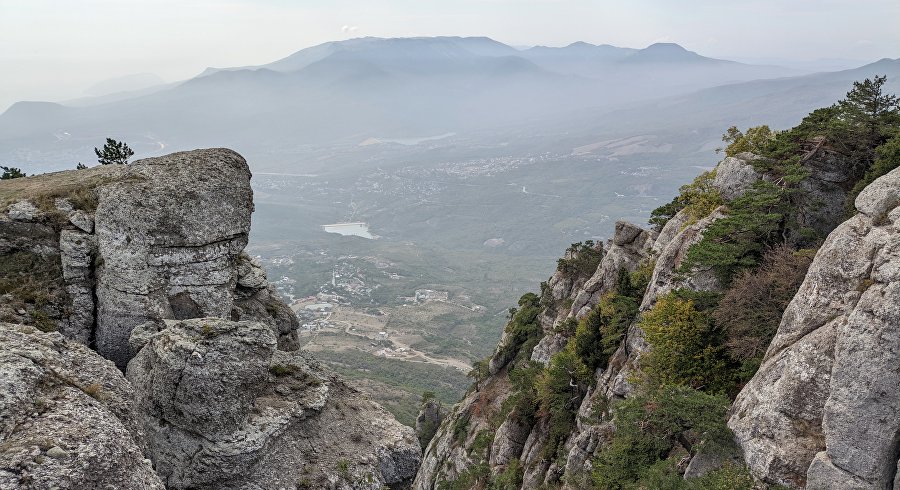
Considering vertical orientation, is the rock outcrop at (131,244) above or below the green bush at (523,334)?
above

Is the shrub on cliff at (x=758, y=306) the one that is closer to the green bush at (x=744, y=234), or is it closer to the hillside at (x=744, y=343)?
the hillside at (x=744, y=343)

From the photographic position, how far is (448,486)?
107 feet

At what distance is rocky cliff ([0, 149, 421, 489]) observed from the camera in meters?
17.3

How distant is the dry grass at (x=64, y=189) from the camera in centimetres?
2273

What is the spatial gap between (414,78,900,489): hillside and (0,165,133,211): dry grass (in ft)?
79.5

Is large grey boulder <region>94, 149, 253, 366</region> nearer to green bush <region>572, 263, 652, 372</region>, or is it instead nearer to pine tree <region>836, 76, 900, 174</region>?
green bush <region>572, 263, 652, 372</region>

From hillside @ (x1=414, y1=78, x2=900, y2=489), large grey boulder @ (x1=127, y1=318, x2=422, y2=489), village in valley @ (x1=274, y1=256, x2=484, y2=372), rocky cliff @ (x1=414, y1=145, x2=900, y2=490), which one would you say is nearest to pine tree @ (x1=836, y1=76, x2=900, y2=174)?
hillside @ (x1=414, y1=78, x2=900, y2=489)

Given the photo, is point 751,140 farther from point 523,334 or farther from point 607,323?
point 523,334

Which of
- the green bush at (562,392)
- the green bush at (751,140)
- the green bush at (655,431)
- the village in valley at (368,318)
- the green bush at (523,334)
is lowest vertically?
the village in valley at (368,318)

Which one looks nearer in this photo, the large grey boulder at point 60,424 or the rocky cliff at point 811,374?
the large grey boulder at point 60,424

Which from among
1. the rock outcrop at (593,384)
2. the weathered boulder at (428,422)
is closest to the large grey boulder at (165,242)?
the rock outcrop at (593,384)

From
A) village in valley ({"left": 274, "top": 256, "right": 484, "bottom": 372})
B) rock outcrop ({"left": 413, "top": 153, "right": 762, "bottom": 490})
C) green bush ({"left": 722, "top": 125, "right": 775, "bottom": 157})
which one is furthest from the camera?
village in valley ({"left": 274, "top": 256, "right": 484, "bottom": 372})

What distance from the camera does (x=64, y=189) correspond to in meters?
23.5

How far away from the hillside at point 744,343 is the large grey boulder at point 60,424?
1500 centimetres
